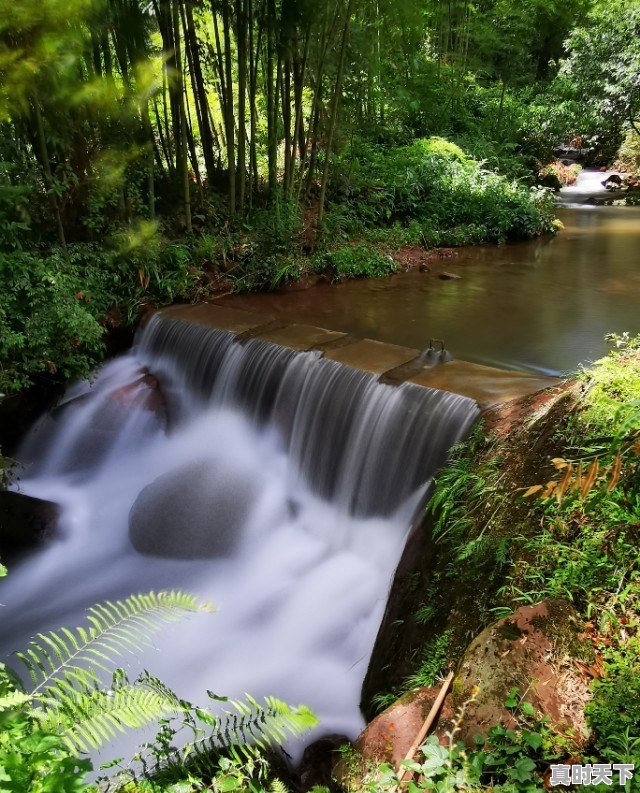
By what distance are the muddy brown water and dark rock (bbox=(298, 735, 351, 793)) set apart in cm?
415

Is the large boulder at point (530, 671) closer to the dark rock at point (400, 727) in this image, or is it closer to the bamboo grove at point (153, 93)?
the dark rock at point (400, 727)

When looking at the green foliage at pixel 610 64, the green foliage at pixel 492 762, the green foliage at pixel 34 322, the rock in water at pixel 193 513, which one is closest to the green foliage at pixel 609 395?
the green foliage at pixel 492 762

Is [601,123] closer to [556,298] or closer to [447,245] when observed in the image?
[447,245]

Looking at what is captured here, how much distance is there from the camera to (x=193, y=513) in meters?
5.23

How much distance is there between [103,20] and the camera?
6.73 meters

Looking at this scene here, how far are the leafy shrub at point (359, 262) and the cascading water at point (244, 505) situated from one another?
350 centimetres

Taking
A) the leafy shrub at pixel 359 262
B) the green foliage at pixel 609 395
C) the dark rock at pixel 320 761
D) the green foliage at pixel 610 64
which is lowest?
the dark rock at pixel 320 761

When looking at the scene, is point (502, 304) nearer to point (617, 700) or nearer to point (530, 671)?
point (530, 671)

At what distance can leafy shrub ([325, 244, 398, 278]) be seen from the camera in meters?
9.74

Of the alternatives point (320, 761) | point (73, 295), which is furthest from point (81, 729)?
point (73, 295)

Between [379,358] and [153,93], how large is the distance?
15.4ft

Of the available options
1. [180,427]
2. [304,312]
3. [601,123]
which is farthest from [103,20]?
[601,123]

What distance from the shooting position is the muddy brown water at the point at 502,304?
6.77 m

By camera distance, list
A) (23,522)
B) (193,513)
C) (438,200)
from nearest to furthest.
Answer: (193,513) → (23,522) → (438,200)
